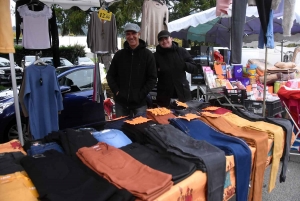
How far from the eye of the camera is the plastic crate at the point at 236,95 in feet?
15.3

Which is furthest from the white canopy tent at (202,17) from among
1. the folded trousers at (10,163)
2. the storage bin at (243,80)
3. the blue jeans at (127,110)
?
the folded trousers at (10,163)

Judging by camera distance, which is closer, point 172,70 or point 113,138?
point 113,138

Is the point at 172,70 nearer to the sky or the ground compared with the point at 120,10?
nearer to the ground

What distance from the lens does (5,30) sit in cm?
227

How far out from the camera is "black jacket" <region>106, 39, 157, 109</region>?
10.4 ft

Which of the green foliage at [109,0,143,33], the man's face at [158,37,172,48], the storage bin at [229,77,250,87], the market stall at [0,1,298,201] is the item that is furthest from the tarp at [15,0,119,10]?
the green foliage at [109,0,143,33]

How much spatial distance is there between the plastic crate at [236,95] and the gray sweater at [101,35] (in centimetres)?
220

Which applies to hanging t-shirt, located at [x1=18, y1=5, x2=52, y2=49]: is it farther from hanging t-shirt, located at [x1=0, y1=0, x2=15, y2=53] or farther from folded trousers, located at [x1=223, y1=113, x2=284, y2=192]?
folded trousers, located at [x1=223, y1=113, x2=284, y2=192]

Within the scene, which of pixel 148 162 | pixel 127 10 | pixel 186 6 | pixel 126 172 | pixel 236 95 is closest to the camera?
pixel 126 172

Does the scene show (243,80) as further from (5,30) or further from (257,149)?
(5,30)

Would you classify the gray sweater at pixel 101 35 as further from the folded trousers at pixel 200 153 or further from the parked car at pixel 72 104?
the folded trousers at pixel 200 153

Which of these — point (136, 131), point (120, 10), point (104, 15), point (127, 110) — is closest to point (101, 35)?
point (104, 15)

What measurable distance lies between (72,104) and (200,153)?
3813 millimetres

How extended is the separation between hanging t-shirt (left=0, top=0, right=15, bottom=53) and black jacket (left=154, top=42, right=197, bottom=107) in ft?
6.19
